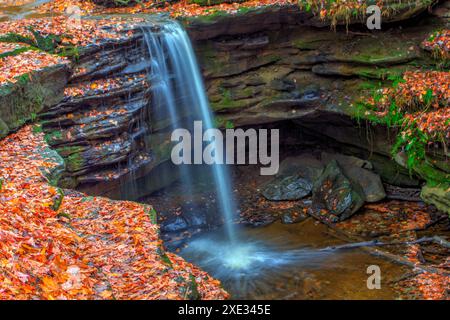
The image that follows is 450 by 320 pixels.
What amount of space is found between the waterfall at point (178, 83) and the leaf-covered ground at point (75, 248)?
4.05 meters

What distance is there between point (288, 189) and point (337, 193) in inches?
57.1

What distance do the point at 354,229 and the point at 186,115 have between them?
4960 mm

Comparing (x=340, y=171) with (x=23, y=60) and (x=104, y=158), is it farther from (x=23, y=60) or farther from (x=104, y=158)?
(x=23, y=60)

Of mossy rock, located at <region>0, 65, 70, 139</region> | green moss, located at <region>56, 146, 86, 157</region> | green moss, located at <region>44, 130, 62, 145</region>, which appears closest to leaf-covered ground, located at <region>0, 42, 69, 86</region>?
mossy rock, located at <region>0, 65, 70, 139</region>

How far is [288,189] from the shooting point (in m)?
12.0

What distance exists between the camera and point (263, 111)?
1190 centimetres

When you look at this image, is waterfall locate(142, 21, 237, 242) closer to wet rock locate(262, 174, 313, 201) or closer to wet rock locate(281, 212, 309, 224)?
wet rock locate(262, 174, 313, 201)

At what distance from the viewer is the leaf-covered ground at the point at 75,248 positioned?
4.45m

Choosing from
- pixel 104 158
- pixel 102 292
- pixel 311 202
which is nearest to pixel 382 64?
pixel 311 202

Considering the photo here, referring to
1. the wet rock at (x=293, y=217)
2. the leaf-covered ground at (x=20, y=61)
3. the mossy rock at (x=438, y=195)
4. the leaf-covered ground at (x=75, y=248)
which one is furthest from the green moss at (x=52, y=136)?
the mossy rock at (x=438, y=195)

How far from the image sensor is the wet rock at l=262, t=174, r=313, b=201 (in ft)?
38.6

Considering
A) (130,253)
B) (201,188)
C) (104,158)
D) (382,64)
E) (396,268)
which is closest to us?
→ (130,253)

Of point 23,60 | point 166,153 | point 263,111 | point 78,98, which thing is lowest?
point 166,153

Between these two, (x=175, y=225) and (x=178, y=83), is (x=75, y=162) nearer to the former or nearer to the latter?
(x=175, y=225)
